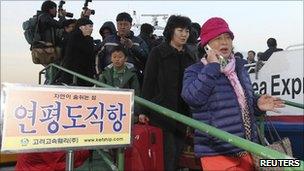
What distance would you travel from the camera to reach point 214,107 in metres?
2.61

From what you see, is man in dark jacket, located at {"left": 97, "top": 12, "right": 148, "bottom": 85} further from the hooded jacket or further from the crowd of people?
the hooded jacket

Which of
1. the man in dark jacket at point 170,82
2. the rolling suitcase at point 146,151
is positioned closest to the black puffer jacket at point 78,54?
the man in dark jacket at point 170,82

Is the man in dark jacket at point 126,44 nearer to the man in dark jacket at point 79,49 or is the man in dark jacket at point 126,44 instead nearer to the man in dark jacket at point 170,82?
the man in dark jacket at point 79,49

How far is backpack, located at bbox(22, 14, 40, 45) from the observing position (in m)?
6.70

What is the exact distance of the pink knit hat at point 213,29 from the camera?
2723 millimetres

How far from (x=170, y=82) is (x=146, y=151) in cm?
67

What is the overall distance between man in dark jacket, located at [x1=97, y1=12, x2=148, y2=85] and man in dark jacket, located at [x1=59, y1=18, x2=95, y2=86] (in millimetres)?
222

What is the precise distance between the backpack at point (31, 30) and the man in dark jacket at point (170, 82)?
329 cm

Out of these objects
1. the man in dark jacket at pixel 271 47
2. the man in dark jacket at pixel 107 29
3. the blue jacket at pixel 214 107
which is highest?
the man in dark jacket at pixel 107 29

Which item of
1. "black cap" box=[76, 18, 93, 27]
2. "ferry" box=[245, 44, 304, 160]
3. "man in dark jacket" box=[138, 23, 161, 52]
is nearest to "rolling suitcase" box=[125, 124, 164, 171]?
"black cap" box=[76, 18, 93, 27]

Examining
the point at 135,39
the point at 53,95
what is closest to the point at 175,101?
the point at 53,95

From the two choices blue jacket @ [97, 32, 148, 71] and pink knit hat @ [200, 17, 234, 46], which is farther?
blue jacket @ [97, 32, 148, 71]

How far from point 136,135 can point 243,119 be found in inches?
57.8

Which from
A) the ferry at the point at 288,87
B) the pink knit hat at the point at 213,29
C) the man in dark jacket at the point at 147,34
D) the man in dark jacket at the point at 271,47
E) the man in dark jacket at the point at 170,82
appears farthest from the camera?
the man in dark jacket at the point at 271,47
